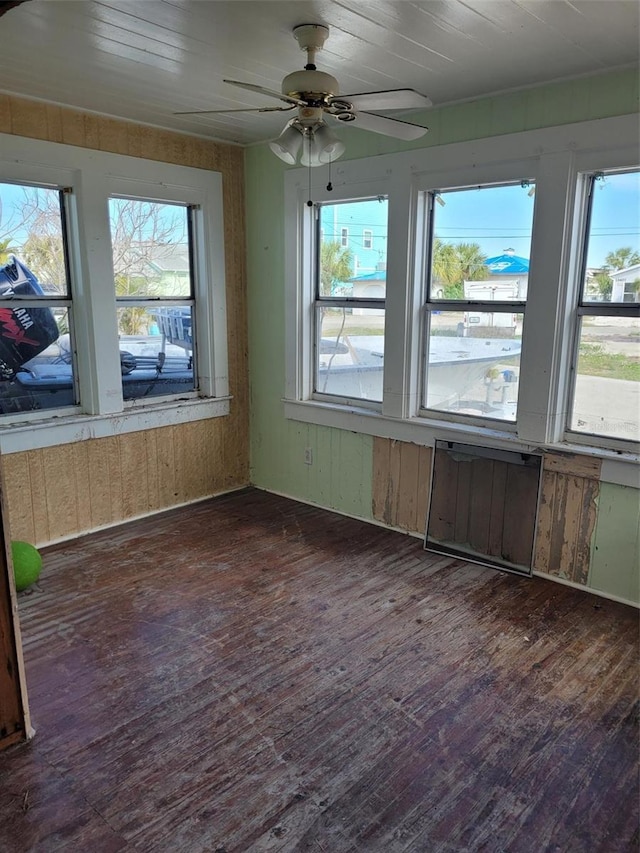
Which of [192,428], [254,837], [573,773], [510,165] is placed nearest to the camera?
[254,837]

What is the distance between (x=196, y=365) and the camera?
15.1 feet

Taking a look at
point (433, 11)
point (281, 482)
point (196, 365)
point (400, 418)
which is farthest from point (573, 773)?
point (196, 365)

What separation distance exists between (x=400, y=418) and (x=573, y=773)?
89.1 inches

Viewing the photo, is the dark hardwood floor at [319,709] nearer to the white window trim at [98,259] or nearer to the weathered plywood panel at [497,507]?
the weathered plywood panel at [497,507]

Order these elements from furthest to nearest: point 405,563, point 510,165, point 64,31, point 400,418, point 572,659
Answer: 1. point 400,418
2. point 405,563
3. point 510,165
4. point 572,659
5. point 64,31

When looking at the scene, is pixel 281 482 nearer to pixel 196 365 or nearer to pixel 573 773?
pixel 196 365

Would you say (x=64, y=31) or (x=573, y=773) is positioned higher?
(x=64, y=31)

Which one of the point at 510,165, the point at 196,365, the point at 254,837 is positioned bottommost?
the point at 254,837

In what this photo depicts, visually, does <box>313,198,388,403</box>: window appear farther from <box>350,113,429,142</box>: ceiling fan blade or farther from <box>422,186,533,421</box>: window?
<box>350,113,429,142</box>: ceiling fan blade

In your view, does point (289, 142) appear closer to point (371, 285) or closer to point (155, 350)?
point (371, 285)

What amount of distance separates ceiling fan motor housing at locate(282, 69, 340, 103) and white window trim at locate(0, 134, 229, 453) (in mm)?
1959

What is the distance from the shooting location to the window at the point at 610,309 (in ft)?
9.71

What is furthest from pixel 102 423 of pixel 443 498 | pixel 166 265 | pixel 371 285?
pixel 443 498

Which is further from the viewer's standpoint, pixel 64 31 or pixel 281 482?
pixel 281 482
